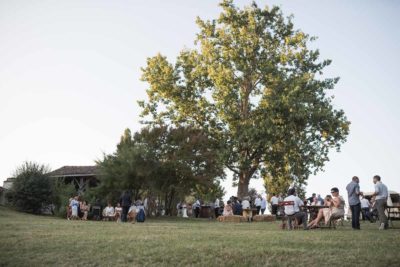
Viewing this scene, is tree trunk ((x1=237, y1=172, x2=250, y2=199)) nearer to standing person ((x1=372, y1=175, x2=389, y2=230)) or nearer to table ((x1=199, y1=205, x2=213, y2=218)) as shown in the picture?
table ((x1=199, y1=205, x2=213, y2=218))

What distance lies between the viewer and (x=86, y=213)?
2648 centimetres

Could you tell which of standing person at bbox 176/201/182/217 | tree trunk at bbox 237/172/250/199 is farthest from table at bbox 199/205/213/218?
tree trunk at bbox 237/172/250/199

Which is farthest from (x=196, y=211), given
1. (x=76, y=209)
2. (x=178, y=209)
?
(x=76, y=209)

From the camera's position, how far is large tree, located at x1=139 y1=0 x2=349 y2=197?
30719 millimetres

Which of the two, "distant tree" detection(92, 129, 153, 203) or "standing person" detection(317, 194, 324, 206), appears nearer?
"standing person" detection(317, 194, 324, 206)

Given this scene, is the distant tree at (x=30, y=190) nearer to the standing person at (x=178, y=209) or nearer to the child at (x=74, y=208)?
the child at (x=74, y=208)

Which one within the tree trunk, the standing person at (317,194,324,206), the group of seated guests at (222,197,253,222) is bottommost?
the group of seated guests at (222,197,253,222)

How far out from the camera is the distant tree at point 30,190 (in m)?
31.0

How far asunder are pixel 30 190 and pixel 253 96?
1892 cm

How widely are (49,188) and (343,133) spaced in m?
23.0

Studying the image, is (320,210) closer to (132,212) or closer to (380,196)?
(380,196)

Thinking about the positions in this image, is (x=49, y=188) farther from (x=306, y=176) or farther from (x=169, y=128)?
(x=306, y=176)

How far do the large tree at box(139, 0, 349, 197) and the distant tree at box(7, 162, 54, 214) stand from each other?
968 cm

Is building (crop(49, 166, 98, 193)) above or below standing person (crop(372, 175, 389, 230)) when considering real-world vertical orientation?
above
